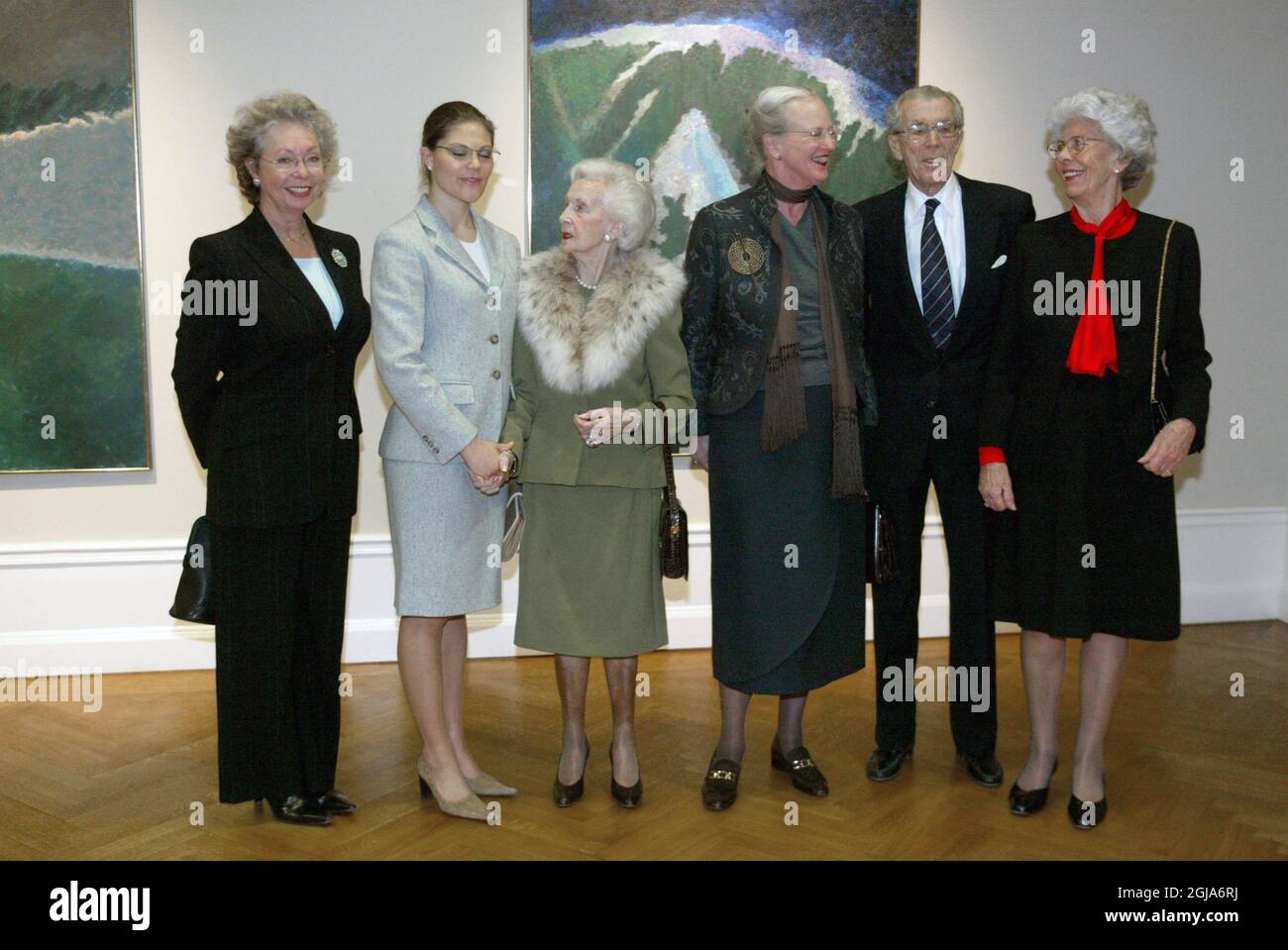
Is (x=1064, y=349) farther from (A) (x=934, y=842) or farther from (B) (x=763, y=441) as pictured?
(A) (x=934, y=842)

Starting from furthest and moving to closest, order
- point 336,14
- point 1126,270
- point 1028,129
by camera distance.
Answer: point 1028,129 → point 336,14 → point 1126,270

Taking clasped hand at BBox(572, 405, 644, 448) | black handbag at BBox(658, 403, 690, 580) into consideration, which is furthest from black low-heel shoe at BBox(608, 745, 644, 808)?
clasped hand at BBox(572, 405, 644, 448)

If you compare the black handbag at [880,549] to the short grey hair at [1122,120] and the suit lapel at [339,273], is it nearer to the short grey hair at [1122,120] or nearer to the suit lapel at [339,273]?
the short grey hair at [1122,120]

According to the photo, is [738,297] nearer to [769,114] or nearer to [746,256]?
[746,256]

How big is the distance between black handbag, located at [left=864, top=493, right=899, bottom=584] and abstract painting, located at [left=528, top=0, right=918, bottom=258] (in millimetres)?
2315

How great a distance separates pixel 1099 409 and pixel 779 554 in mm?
1019

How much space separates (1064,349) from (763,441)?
35.9 inches

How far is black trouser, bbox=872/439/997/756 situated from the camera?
378 centimetres

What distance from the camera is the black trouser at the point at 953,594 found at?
3783 millimetres

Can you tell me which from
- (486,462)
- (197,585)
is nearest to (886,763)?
(486,462)

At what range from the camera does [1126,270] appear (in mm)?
3369

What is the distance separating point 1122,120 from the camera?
3334mm

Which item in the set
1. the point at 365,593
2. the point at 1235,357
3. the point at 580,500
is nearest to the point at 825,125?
the point at 580,500

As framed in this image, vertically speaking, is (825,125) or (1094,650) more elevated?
(825,125)
